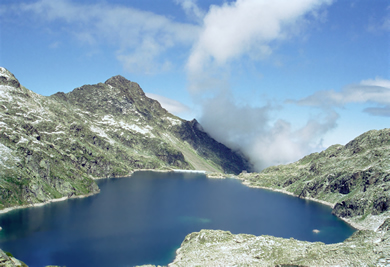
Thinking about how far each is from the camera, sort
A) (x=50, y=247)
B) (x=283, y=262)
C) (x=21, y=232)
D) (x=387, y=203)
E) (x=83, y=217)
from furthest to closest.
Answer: (x=83, y=217) < (x=387, y=203) < (x=21, y=232) < (x=50, y=247) < (x=283, y=262)

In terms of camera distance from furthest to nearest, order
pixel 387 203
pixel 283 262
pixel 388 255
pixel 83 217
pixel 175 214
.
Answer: pixel 175 214
pixel 83 217
pixel 387 203
pixel 283 262
pixel 388 255

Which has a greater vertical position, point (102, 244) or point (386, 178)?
point (386, 178)

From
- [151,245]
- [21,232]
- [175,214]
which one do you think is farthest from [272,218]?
[21,232]

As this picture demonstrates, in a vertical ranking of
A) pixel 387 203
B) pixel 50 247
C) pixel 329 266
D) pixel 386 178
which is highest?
pixel 386 178

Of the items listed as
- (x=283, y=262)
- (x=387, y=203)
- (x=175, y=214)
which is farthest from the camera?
(x=175, y=214)

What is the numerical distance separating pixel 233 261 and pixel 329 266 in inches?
1142

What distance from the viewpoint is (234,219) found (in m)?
190

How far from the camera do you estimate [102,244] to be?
132375mm

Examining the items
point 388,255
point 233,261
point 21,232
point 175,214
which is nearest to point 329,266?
point 388,255

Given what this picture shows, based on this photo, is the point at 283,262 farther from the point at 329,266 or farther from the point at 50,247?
the point at 50,247

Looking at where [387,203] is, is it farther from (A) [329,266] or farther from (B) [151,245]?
(B) [151,245]

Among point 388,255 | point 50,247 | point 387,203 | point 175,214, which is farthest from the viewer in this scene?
point 175,214

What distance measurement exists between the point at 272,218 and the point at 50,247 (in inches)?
5291

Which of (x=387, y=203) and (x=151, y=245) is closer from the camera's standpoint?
(x=151, y=245)
